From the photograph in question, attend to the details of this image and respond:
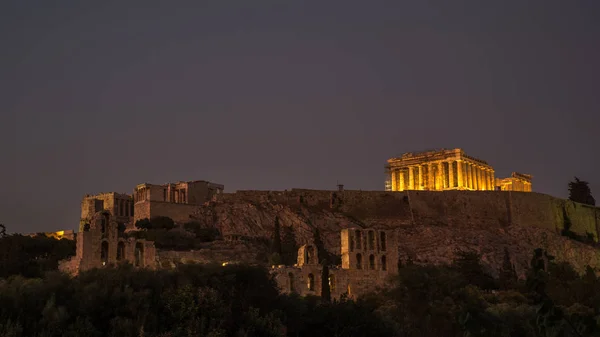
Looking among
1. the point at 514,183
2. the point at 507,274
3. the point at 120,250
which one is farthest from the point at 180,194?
the point at 514,183

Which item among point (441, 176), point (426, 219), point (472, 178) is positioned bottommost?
point (426, 219)

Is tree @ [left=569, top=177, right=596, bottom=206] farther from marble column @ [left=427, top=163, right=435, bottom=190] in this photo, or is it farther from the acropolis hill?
marble column @ [left=427, top=163, right=435, bottom=190]

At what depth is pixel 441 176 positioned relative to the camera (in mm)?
95562

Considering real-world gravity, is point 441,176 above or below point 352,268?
above

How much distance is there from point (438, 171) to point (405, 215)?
12.8m

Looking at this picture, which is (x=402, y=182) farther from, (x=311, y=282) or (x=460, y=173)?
(x=311, y=282)

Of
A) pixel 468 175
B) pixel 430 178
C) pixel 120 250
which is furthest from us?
pixel 468 175

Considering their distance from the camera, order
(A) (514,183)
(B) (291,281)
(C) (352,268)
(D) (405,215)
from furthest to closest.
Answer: (A) (514,183) < (D) (405,215) < (C) (352,268) < (B) (291,281)

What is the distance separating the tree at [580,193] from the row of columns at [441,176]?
12772 millimetres

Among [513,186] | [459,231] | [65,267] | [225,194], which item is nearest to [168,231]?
[225,194]

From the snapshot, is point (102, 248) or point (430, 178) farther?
point (430, 178)

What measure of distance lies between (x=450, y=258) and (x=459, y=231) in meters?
9.36

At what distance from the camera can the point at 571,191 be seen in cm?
10588

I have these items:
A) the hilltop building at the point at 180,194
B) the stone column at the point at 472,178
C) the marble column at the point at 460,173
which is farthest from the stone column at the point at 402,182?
the hilltop building at the point at 180,194
